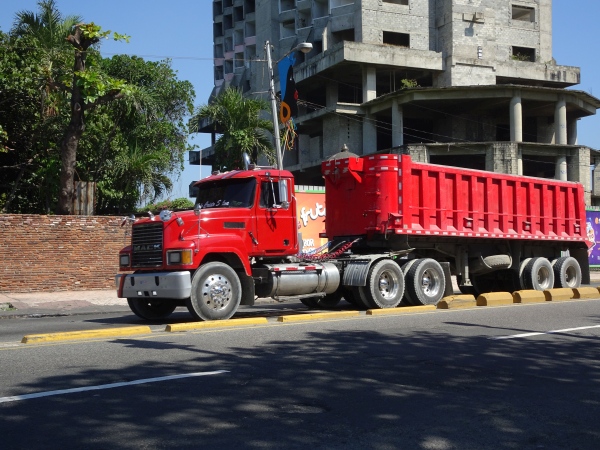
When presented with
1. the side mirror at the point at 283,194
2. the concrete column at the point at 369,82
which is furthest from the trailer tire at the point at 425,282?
the concrete column at the point at 369,82

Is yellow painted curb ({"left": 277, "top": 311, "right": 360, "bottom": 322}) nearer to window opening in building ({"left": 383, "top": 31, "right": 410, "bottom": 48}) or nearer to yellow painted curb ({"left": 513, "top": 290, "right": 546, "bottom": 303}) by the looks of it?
yellow painted curb ({"left": 513, "top": 290, "right": 546, "bottom": 303})

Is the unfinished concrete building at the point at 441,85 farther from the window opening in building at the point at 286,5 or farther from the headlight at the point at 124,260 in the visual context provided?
the headlight at the point at 124,260

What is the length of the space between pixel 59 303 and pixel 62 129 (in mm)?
8547

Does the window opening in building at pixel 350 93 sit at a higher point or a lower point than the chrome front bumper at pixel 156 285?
higher

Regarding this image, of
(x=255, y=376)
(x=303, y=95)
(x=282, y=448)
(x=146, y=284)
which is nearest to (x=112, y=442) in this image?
(x=282, y=448)

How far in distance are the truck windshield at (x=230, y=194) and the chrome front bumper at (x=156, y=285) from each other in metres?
1.95

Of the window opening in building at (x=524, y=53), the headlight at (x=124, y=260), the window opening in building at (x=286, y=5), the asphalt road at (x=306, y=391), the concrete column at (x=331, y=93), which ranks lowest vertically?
the asphalt road at (x=306, y=391)

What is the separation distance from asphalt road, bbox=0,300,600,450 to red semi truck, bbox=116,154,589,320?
89.7 inches

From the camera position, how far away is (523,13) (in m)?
57.0

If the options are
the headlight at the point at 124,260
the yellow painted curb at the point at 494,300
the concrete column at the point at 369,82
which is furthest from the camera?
the concrete column at the point at 369,82

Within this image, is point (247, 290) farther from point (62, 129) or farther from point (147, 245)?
point (62, 129)

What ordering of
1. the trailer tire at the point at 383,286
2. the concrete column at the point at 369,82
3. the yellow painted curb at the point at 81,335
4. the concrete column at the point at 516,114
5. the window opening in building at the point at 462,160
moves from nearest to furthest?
the yellow painted curb at the point at 81,335, the trailer tire at the point at 383,286, the concrete column at the point at 516,114, the window opening in building at the point at 462,160, the concrete column at the point at 369,82

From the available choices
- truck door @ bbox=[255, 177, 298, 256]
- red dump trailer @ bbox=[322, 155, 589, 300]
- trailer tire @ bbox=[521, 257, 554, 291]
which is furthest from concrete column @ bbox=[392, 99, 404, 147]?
Answer: truck door @ bbox=[255, 177, 298, 256]

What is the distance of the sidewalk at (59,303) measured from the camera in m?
17.9
